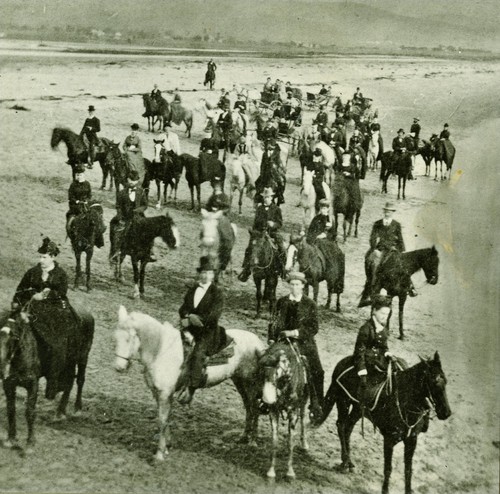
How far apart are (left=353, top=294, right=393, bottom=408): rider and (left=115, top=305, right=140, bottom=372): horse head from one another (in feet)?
9.51

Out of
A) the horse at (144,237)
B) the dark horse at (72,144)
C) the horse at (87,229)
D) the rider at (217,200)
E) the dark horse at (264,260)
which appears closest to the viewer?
the dark horse at (264,260)

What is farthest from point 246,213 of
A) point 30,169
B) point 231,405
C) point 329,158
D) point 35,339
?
point 35,339

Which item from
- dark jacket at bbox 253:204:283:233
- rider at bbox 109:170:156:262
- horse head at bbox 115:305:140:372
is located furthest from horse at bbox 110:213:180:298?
horse head at bbox 115:305:140:372

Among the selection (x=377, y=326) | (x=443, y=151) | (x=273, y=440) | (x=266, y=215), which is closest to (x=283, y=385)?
(x=273, y=440)

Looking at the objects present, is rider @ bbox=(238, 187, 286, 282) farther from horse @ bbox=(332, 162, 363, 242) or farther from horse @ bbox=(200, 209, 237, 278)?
horse @ bbox=(332, 162, 363, 242)

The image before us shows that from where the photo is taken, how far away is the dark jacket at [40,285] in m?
10.1

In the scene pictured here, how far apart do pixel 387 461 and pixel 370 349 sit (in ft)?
4.92

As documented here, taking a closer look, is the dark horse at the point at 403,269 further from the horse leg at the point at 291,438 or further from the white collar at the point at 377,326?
the horse leg at the point at 291,438

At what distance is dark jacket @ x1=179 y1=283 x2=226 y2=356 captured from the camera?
31.7ft

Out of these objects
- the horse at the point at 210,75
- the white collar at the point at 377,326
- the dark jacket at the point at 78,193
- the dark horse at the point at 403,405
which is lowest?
the dark horse at the point at 403,405

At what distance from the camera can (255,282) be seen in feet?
47.7

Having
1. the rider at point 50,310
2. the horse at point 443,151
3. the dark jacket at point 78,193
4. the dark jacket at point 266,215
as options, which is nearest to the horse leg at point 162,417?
the rider at point 50,310

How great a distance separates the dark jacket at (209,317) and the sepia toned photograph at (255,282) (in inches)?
1.1

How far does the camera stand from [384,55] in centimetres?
2667
